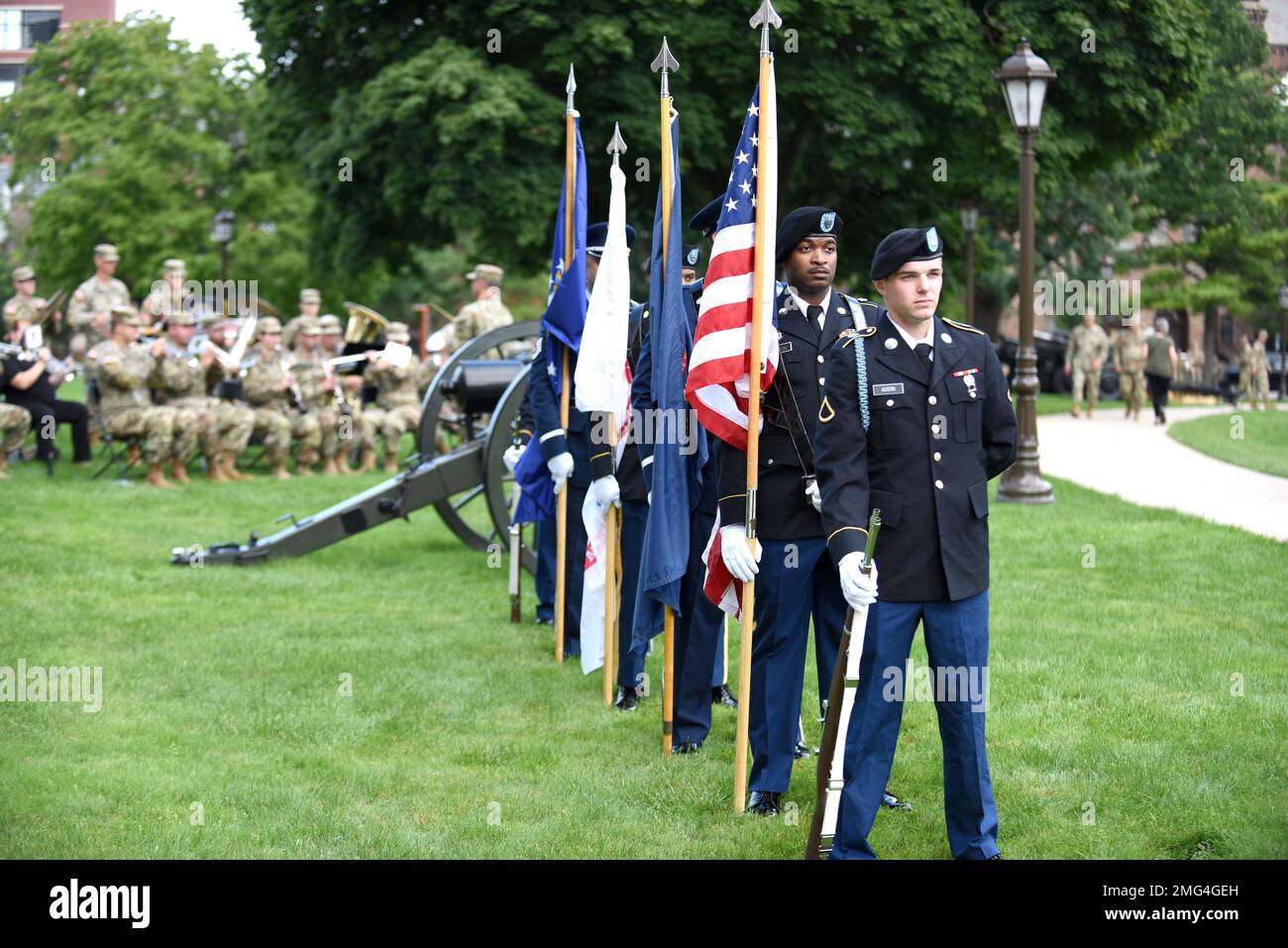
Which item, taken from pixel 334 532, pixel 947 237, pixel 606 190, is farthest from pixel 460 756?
pixel 947 237

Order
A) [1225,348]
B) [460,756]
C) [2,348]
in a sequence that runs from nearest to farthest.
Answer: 1. [460,756]
2. [2,348]
3. [1225,348]

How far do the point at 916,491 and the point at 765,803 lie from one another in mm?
1611

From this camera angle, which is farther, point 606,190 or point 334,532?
point 606,190

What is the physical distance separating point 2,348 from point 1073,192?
24131 millimetres

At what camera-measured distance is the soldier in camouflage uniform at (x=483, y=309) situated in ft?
54.0

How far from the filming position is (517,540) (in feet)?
33.5

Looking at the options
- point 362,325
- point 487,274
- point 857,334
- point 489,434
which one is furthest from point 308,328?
point 857,334

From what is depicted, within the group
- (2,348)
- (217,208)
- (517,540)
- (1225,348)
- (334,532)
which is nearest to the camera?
(517,540)

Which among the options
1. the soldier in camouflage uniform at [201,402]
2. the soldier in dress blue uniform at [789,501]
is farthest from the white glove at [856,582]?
the soldier in camouflage uniform at [201,402]

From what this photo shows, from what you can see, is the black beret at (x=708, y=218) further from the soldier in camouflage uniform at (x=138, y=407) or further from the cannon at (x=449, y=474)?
the soldier in camouflage uniform at (x=138, y=407)

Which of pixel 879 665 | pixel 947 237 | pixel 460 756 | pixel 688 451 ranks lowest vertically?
pixel 460 756

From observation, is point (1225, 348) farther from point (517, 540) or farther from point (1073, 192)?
point (517, 540)

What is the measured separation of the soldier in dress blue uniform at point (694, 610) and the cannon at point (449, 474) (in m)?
3.45

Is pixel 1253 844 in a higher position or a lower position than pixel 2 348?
lower
